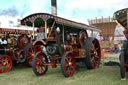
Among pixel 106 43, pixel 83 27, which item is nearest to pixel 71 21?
pixel 83 27

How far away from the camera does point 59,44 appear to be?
504cm

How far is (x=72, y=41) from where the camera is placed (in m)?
5.77

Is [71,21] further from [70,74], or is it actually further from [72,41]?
[70,74]

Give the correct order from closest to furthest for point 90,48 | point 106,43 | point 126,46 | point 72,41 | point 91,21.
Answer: point 126,46, point 72,41, point 90,48, point 106,43, point 91,21

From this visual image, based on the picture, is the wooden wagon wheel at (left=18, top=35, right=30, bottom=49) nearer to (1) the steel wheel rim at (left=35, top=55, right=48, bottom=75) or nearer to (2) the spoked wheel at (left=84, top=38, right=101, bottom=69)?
(1) the steel wheel rim at (left=35, top=55, right=48, bottom=75)

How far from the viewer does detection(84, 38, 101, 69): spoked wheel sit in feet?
19.8

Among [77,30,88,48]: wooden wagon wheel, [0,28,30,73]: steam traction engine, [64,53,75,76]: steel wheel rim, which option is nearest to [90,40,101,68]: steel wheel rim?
[77,30,88,48]: wooden wagon wheel

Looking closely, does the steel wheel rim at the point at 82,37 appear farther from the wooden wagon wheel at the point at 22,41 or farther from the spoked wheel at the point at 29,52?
the wooden wagon wheel at the point at 22,41

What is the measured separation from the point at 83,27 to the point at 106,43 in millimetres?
11850

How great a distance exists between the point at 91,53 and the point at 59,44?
1.94 m

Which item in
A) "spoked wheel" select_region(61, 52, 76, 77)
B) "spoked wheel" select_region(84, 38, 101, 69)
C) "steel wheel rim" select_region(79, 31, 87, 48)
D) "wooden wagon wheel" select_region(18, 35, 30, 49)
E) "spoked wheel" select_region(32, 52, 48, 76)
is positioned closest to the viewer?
"spoked wheel" select_region(61, 52, 76, 77)

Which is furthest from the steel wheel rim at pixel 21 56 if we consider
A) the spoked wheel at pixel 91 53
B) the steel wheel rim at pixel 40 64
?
the spoked wheel at pixel 91 53

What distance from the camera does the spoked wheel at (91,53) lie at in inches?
237

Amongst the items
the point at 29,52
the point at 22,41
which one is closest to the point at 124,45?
the point at 29,52
